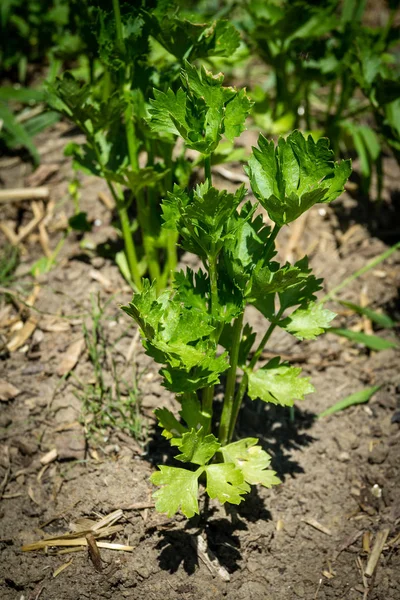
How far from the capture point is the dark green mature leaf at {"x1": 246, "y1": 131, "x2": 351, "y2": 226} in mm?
1263

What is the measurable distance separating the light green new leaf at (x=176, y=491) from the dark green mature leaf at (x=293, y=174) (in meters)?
0.71

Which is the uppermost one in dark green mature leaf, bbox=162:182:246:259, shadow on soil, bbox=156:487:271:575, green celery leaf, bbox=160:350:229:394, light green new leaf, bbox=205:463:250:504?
dark green mature leaf, bbox=162:182:246:259

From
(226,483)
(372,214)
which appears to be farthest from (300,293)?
(372,214)

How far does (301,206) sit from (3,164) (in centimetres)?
218

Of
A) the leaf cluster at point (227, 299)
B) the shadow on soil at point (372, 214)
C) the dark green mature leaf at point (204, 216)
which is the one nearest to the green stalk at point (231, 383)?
the leaf cluster at point (227, 299)

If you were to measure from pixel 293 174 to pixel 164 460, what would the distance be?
1.02 m

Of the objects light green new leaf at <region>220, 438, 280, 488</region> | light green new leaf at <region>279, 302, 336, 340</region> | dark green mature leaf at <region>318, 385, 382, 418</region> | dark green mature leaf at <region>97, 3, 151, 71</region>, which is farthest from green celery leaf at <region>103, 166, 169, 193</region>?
dark green mature leaf at <region>318, 385, 382, 418</region>

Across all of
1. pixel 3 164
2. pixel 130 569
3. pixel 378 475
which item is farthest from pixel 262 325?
pixel 3 164

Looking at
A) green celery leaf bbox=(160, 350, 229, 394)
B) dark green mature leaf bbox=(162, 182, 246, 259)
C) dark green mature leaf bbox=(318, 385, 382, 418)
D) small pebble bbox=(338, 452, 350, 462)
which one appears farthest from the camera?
dark green mature leaf bbox=(318, 385, 382, 418)

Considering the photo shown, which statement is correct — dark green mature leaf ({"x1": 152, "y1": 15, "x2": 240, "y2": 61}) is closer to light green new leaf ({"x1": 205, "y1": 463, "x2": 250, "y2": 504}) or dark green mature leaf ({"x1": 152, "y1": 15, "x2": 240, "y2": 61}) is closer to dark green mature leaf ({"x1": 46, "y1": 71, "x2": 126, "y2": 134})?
dark green mature leaf ({"x1": 46, "y1": 71, "x2": 126, "y2": 134})

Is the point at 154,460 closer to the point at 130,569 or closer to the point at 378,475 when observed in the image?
the point at 130,569

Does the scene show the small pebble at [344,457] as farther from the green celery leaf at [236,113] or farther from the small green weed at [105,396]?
the green celery leaf at [236,113]

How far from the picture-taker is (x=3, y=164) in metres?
2.93

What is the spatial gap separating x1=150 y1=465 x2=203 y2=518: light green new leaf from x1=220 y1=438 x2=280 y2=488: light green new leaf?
0.13m
